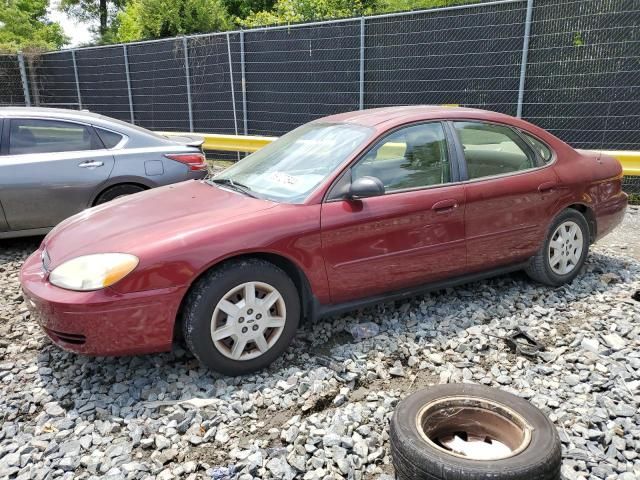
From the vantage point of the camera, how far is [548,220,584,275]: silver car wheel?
4.44 metres

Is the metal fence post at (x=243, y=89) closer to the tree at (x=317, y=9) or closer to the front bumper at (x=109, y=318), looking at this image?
the tree at (x=317, y=9)

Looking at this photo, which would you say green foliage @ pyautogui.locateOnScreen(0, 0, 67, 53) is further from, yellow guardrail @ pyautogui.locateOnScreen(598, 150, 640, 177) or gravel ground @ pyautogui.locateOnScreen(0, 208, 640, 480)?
gravel ground @ pyautogui.locateOnScreen(0, 208, 640, 480)

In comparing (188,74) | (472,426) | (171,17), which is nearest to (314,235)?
(472,426)

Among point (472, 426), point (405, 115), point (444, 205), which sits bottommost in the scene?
point (472, 426)

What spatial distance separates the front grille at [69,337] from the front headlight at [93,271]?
0.87ft

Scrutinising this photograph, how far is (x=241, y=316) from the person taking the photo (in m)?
3.14

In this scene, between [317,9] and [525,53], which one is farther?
[317,9]

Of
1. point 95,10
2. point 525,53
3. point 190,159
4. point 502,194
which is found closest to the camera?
point 502,194

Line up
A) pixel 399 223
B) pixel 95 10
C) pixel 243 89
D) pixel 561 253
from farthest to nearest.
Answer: pixel 95 10 → pixel 243 89 → pixel 561 253 → pixel 399 223

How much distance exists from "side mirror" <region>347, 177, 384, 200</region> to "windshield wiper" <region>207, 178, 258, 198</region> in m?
0.66

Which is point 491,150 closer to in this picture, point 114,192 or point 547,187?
point 547,187

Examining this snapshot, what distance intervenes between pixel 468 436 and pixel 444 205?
1677 millimetres

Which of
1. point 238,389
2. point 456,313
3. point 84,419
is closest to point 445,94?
point 456,313

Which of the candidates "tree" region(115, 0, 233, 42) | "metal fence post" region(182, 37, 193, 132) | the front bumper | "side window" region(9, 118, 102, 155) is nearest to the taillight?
→ "side window" region(9, 118, 102, 155)
